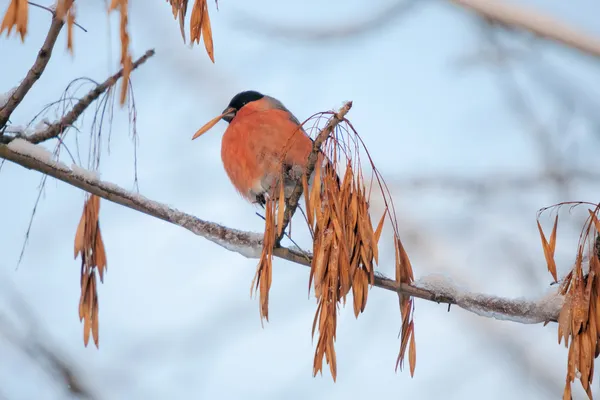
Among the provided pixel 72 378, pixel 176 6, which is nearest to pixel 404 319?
pixel 72 378

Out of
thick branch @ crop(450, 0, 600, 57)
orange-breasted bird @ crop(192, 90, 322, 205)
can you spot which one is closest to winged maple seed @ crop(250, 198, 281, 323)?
orange-breasted bird @ crop(192, 90, 322, 205)

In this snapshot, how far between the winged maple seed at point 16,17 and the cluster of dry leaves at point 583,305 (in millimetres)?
844

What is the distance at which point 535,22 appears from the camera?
1873 millimetres

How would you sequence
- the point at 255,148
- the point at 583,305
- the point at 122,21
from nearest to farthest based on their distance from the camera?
the point at 122,21 → the point at 583,305 → the point at 255,148

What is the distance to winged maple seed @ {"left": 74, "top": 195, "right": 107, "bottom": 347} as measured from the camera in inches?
60.1

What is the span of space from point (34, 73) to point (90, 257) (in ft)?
1.38

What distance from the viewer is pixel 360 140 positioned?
Answer: 51.9 inches

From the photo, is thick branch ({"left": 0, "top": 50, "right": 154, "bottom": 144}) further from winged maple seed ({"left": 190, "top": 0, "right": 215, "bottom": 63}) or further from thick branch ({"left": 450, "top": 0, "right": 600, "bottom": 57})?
thick branch ({"left": 450, "top": 0, "right": 600, "bottom": 57})

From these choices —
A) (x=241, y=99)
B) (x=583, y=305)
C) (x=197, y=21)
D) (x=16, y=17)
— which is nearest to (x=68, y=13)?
(x=16, y=17)

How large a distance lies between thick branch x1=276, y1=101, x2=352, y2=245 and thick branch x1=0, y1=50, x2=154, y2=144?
48cm

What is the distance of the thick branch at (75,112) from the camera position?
1.63m

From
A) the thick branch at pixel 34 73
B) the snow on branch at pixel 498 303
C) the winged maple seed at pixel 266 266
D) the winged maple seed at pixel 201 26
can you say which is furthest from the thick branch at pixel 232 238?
the winged maple seed at pixel 201 26

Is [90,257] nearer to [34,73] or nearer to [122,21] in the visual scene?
[34,73]

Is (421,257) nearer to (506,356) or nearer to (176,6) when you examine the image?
(506,356)
